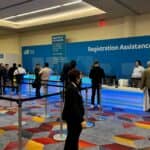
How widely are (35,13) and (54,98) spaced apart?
4429 millimetres

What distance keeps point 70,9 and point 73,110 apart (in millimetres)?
8397

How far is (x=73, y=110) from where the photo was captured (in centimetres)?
338

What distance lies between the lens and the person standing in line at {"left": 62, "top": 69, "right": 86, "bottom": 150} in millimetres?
3369

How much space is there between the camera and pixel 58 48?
13352mm

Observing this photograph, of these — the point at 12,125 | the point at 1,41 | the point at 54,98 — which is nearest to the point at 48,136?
the point at 12,125

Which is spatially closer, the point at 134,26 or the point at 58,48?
the point at 134,26

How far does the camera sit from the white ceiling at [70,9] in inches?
360

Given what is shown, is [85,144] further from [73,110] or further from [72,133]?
[73,110]

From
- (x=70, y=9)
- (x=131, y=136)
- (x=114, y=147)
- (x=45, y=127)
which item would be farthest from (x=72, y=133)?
(x=70, y=9)

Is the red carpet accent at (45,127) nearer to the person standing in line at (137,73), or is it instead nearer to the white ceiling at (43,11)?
the person standing in line at (137,73)

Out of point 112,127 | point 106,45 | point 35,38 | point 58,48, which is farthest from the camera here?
point 35,38

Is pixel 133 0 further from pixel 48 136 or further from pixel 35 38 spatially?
pixel 35 38

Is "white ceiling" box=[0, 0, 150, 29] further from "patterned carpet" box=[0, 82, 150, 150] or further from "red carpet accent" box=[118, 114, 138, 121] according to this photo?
"red carpet accent" box=[118, 114, 138, 121]

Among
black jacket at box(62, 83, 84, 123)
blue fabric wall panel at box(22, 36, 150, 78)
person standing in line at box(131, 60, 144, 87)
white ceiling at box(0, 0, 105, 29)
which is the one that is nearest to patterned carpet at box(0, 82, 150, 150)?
black jacket at box(62, 83, 84, 123)
